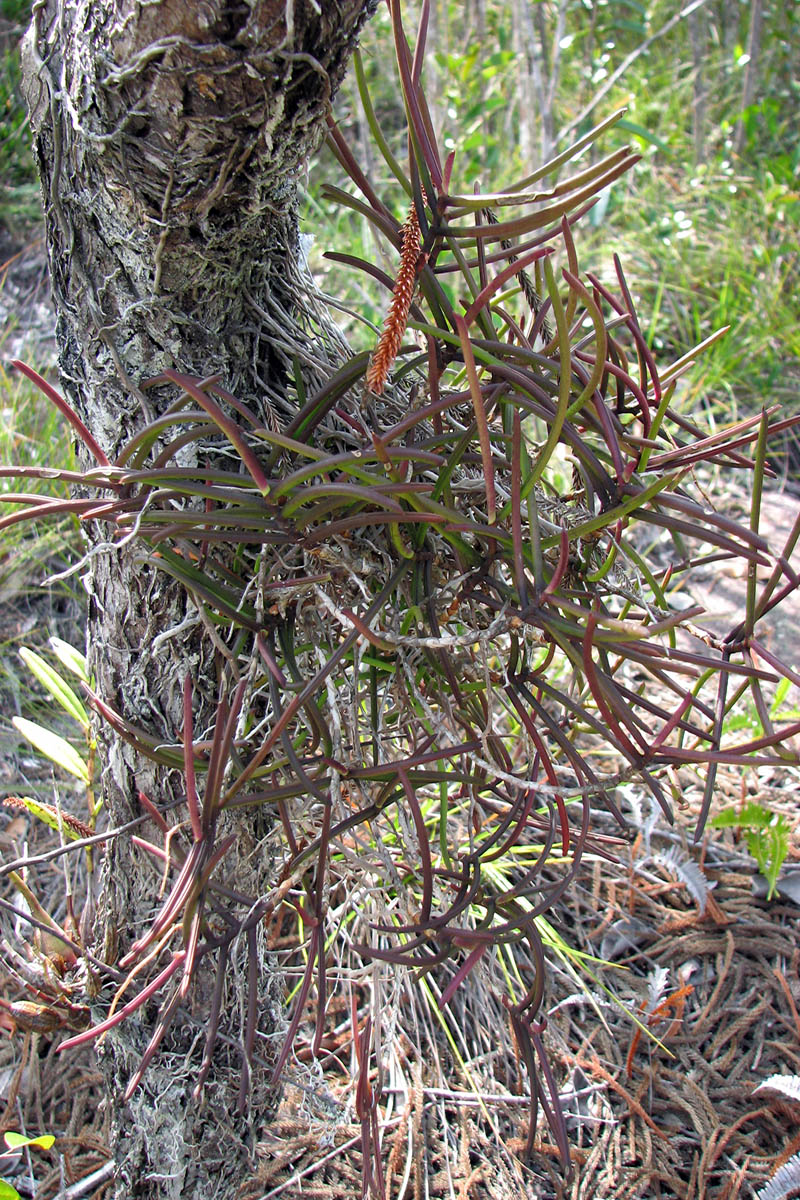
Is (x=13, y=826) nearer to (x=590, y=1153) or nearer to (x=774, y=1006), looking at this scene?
(x=590, y=1153)

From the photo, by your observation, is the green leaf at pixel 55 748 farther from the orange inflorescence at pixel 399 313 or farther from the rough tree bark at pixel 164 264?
the orange inflorescence at pixel 399 313

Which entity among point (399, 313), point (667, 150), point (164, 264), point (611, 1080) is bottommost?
point (611, 1080)

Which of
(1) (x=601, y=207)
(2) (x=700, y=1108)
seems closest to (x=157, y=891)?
(2) (x=700, y=1108)

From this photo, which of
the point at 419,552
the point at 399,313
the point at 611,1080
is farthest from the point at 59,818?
the point at 611,1080

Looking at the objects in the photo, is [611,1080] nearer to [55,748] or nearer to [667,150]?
[55,748]

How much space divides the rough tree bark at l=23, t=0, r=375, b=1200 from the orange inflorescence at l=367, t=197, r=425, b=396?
0.11 meters

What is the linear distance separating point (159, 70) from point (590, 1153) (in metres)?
1.19

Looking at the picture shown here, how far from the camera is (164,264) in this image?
2.01 ft

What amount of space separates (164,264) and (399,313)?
8.0 inches

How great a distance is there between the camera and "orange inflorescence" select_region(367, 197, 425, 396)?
0.53 meters

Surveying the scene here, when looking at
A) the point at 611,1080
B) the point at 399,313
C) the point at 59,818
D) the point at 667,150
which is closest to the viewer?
the point at 399,313

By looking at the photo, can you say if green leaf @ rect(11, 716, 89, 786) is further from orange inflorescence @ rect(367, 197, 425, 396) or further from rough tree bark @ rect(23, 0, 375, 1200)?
orange inflorescence @ rect(367, 197, 425, 396)

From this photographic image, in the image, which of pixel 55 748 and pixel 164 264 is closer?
pixel 164 264

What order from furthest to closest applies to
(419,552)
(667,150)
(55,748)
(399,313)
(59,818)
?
(667,150)
(55,748)
(59,818)
(419,552)
(399,313)
